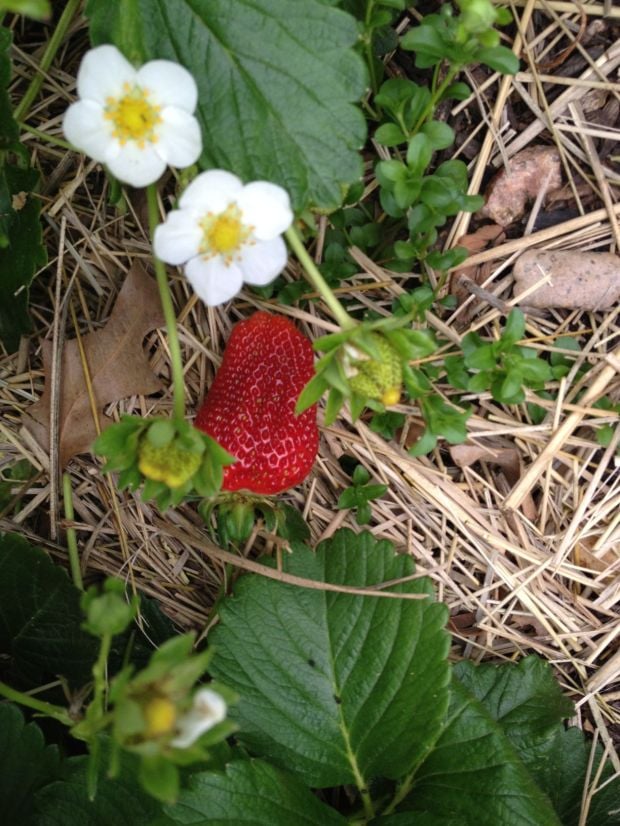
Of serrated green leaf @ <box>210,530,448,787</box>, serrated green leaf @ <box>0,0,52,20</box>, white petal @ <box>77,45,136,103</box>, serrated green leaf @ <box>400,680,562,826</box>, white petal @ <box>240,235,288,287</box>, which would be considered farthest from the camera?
serrated green leaf @ <box>210,530,448,787</box>

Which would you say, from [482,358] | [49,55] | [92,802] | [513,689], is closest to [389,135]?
[482,358]

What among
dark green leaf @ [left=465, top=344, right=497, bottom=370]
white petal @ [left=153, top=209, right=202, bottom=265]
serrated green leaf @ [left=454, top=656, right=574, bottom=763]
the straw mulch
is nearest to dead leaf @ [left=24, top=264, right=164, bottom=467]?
the straw mulch

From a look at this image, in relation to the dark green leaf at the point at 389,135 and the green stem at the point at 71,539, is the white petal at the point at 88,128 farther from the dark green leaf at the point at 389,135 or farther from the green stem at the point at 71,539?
the green stem at the point at 71,539

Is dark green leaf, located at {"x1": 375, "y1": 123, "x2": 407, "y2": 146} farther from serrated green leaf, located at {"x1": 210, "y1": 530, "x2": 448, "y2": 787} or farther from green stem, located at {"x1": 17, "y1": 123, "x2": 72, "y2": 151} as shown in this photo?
serrated green leaf, located at {"x1": 210, "y1": 530, "x2": 448, "y2": 787}

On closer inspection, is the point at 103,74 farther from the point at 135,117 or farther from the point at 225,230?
the point at 225,230

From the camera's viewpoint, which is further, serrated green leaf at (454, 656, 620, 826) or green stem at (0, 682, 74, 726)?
serrated green leaf at (454, 656, 620, 826)

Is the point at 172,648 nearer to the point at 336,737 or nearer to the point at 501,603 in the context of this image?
the point at 336,737
